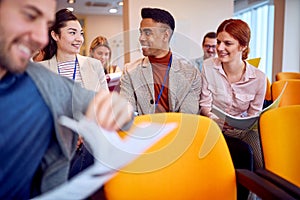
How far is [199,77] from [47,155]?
102 cm

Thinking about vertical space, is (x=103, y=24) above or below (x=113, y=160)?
above

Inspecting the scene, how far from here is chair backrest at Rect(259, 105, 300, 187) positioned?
1.24 metres

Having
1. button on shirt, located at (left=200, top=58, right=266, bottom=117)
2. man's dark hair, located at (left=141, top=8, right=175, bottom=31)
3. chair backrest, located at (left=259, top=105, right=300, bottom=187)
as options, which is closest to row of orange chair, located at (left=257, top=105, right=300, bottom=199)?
chair backrest, located at (left=259, top=105, right=300, bottom=187)

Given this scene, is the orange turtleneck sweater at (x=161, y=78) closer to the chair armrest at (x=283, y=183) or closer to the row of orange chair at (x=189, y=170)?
the row of orange chair at (x=189, y=170)

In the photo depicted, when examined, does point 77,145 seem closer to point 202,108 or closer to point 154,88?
point 154,88

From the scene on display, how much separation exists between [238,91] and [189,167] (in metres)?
0.78

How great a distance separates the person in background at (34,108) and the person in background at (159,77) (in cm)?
59

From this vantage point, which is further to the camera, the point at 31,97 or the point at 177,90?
the point at 177,90

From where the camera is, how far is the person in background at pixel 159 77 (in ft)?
4.26

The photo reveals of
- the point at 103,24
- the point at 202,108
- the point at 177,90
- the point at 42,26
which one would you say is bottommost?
the point at 202,108

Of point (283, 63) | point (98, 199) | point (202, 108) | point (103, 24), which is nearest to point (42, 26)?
point (98, 199)

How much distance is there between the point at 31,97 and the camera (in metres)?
0.64

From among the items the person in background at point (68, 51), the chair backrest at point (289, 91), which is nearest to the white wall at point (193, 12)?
the chair backrest at point (289, 91)

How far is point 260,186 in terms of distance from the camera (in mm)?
954
